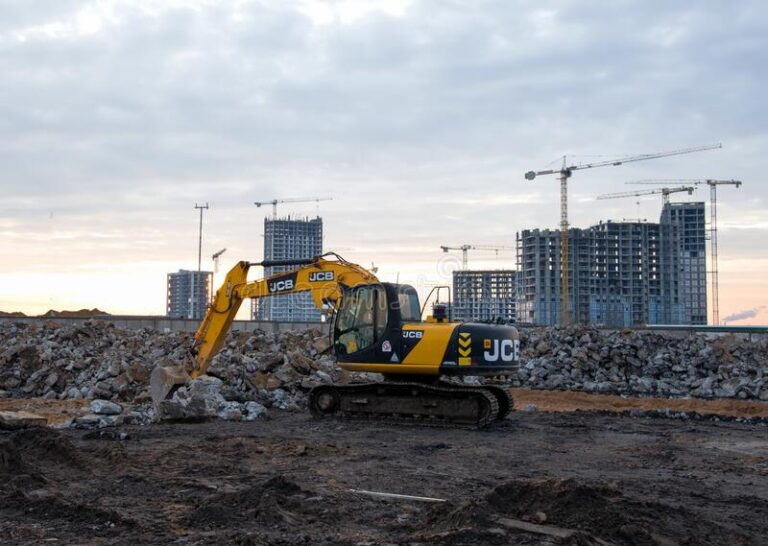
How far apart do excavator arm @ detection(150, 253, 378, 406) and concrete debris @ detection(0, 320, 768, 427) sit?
1.74 feet

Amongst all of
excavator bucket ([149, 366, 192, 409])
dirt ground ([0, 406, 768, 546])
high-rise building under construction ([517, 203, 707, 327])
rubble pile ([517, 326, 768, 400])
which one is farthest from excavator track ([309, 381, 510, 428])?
high-rise building under construction ([517, 203, 707, 327])

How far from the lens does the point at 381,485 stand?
30.7 feet

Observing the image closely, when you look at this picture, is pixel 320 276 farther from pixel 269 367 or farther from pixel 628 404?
pixel 628 404

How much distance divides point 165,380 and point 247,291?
8.05 ft

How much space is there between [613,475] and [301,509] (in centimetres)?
446

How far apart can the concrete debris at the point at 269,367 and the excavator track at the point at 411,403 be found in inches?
56.0

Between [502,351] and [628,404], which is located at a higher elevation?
[502,351]

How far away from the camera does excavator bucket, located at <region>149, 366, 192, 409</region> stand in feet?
56.0

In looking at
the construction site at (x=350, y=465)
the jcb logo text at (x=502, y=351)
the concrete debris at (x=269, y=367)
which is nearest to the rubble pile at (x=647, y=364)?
the concrete debris at (x=269, y=367)

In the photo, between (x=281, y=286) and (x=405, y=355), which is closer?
(x=405, y=355)

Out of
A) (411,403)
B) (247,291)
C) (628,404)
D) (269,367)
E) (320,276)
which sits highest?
(320,276)

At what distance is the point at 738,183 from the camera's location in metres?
115

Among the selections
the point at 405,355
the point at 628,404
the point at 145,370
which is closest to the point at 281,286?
the point at 405,355

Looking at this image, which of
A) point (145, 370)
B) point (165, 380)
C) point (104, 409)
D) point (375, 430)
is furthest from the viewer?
point (145, 370)
